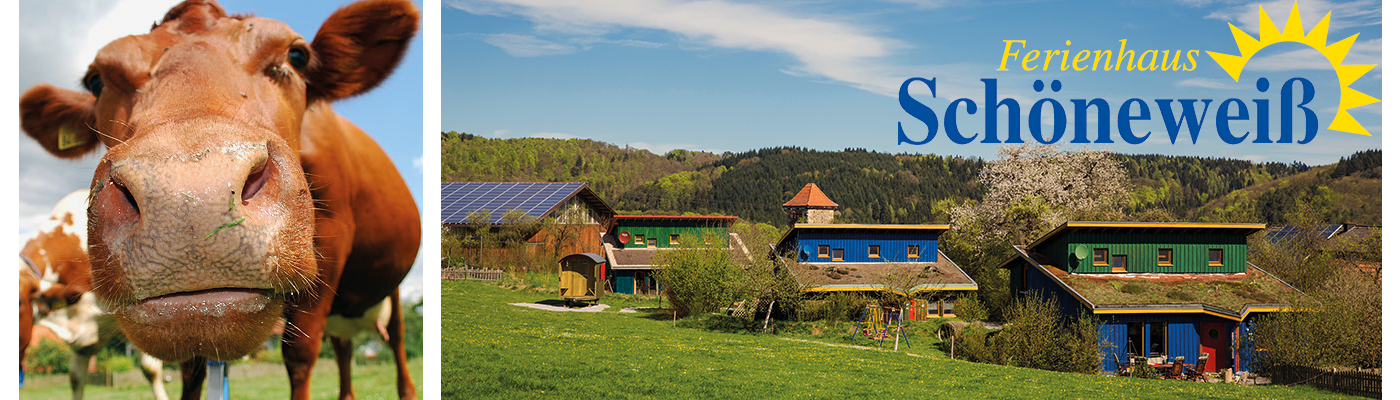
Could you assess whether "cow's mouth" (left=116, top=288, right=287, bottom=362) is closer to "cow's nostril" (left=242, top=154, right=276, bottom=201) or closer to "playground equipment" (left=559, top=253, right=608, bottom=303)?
"cow's nostril" (left=242, top=154, right=276, bottom=201)

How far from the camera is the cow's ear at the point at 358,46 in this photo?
272cm

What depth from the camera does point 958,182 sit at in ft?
232

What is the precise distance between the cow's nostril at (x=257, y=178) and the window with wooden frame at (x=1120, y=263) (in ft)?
72.8

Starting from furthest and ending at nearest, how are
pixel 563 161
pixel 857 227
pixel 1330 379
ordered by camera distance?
1. pixel 563 161
2. pixel 857 227
3. pixel 1330 379

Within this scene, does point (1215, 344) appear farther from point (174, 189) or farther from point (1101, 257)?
point (174, 189)

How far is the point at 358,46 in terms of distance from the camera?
9.27 feet

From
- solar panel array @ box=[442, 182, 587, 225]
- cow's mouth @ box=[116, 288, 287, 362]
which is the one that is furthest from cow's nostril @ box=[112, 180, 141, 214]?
solar panel array @ box=[442, 182, 587, 225]

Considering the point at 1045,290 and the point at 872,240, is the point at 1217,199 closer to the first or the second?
the point at 872,240

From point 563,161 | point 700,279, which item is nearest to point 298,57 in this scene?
point 700,279

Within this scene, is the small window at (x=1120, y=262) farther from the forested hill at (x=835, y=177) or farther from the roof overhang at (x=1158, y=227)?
the forested hill at (x=835, y=177)

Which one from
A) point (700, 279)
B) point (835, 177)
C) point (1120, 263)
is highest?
point (835, 177)

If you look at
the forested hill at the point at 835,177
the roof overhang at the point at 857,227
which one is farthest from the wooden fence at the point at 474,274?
the forested hill at the point at 835,177

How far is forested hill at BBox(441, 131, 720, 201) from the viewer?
246 feet

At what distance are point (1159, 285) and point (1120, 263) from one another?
1304 mm
